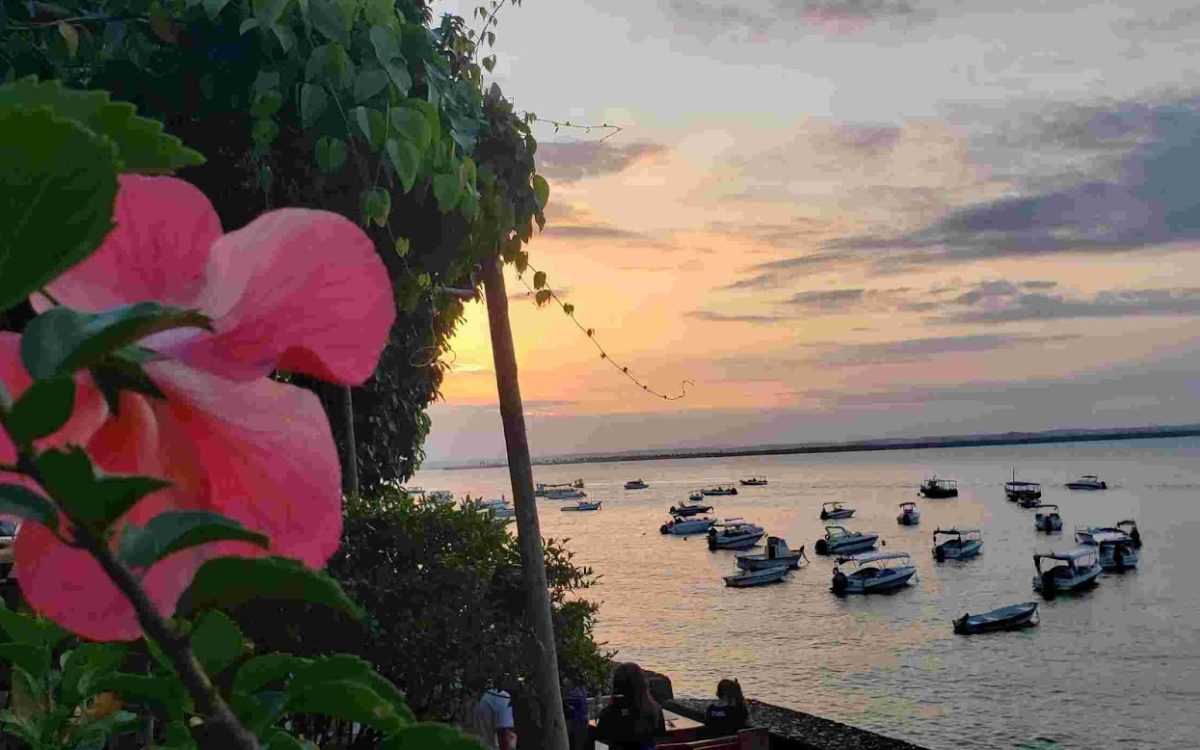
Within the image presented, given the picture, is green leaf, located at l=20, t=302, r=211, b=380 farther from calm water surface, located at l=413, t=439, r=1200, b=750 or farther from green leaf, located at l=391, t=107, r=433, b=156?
calm water surface, located at l=413, t=439, r=1200, b=750

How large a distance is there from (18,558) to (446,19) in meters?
4.63

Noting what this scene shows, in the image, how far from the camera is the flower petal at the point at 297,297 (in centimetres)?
34

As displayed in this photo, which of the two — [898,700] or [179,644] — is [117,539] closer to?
[179,644]

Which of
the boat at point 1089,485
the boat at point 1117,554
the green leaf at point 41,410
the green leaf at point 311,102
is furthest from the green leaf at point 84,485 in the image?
the boat at point 1089,485

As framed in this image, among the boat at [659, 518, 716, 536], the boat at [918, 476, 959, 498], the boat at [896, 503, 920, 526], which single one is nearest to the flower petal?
the boat at [659, 518, 716, 536]

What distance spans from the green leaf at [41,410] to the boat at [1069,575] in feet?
208

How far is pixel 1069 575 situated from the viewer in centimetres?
5862

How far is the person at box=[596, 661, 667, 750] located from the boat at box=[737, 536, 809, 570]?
58595mm

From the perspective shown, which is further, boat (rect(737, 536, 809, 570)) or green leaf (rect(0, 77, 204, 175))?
boat (rect(737, 536, 809, 570))

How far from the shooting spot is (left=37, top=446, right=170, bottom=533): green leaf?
31 centimetres

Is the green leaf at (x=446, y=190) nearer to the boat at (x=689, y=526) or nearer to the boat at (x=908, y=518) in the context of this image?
the boat at (x=689, y=526)

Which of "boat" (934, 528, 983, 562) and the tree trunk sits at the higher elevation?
the tree trunk

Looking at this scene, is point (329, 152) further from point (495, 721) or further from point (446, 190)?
point (495, 721)

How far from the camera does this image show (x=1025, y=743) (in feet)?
121
